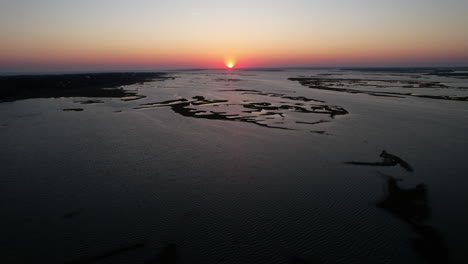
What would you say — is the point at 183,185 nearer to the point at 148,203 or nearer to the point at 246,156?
the point at 148,203

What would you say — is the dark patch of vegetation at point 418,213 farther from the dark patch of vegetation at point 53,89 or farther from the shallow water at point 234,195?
the dark patch of vegetation at point 53,89

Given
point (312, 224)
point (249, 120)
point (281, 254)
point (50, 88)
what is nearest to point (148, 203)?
point (281, 254)

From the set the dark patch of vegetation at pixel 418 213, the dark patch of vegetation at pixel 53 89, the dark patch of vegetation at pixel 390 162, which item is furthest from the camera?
the dark patch of vegetation at pixel 53 89

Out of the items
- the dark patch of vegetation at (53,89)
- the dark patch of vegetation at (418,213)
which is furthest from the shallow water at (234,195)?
the dark patch of vegetation at (53,89)

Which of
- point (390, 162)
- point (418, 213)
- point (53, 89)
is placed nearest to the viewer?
point (418, 213)

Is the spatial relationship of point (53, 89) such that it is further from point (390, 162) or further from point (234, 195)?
point (390, 162)

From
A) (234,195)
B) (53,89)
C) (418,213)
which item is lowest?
(418,213)

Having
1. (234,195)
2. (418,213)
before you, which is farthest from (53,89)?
(418,213)

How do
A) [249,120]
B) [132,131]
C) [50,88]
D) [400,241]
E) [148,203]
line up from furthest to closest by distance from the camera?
[50,88] → [249,120] → [132,131] → [148,203] → [400,241]
